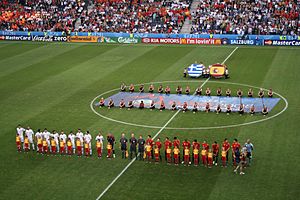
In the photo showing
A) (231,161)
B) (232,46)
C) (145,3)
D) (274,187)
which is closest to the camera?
(274,187)

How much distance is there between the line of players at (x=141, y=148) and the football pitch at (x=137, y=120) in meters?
0.52

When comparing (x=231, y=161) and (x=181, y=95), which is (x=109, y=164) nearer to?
(x=231, y=161)

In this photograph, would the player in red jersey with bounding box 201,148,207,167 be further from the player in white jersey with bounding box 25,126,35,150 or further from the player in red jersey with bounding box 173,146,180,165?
the player in white jersey with bounding box 25,126,35,150

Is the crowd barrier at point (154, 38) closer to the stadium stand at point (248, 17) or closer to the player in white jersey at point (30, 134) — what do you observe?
the stadium stand at point (248, 17)

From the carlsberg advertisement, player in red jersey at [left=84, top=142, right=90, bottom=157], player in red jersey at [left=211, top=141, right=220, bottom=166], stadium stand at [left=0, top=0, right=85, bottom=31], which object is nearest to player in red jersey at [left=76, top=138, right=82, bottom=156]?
player in red jersey at [left=84, top=142, right=90, bottom=157]

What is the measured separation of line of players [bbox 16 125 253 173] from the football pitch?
0.52 meters

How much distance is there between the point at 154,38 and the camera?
63.8 metres

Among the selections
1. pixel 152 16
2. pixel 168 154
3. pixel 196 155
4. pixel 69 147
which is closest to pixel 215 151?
pixel 196 155

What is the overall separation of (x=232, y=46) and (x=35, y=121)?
30378 millimetres

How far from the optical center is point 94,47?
205ft

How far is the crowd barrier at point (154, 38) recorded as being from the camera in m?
59.7

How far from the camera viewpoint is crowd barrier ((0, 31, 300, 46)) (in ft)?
196

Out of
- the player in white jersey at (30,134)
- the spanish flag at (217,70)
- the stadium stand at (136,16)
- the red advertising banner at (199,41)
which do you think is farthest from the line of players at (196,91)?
the stadium stand at (136,16)

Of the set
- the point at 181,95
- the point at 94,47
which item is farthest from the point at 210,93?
the point at 94,47
